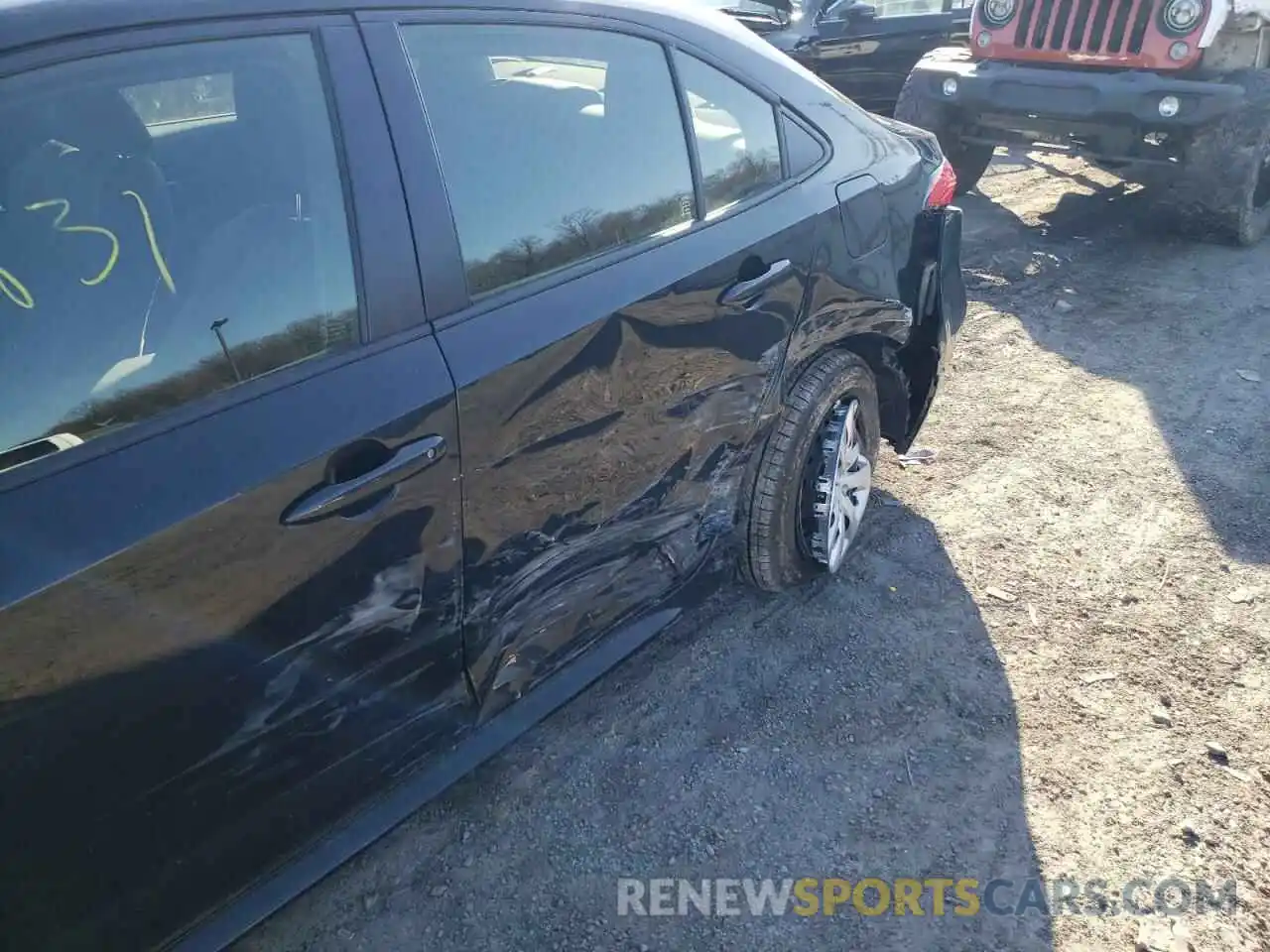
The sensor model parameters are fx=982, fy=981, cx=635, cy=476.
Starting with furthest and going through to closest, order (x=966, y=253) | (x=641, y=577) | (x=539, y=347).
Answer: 1. (x=966, y=253)
2. (x=641, y=577)
3. (x=539, y=347)

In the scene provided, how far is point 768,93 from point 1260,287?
4411mm

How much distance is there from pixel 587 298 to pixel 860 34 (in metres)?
6.64

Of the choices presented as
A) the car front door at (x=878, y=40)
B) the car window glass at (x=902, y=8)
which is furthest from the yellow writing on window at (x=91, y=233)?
the car window glass at (x=902, y=8)

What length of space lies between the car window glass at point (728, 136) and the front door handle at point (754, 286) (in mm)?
195

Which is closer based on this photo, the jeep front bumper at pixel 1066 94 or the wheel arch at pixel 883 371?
the wheel arch at pixel 883 371

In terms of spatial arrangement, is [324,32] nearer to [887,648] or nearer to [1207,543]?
[887,648]

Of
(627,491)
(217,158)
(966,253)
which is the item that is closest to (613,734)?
(627,491)

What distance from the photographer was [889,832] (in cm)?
242

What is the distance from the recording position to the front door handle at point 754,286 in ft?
8.14

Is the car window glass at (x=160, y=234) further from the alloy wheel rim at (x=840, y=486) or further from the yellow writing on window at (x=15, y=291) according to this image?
the alloy wheel rim at (x=840, y=486)

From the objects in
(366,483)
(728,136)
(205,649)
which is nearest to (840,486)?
(728,136)

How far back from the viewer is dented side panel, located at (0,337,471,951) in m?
1.40

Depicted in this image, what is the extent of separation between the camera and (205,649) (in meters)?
1.56

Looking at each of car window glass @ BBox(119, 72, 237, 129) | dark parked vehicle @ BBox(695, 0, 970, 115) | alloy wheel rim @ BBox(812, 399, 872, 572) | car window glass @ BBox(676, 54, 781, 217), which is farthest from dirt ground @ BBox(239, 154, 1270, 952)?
dark parked vehicle @ BBox(695, 0, 970, 115)
